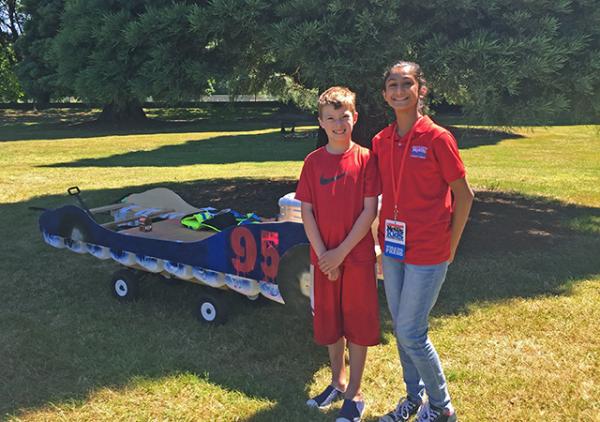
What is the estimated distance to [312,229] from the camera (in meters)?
3.05

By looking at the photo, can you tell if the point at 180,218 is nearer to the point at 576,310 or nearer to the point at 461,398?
the point at 461,398

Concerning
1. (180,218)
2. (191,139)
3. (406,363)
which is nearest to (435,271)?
(406,363)

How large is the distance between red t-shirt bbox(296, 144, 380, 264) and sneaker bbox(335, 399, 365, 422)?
0.80m

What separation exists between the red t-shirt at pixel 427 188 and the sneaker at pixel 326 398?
3.42 feet

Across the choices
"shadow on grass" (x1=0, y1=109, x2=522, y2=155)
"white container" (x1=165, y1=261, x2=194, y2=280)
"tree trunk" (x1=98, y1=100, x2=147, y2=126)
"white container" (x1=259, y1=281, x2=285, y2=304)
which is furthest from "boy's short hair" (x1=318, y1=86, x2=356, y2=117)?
"tree trunk" (x1=98, y1=100, x2=147, y2=126)

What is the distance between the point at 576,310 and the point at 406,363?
Answer: 2.27 m

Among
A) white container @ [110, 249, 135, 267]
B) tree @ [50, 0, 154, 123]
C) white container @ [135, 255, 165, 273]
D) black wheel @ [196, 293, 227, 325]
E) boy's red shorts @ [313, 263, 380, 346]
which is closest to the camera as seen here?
boy's red shorts @ [313, 263, 380, 346]

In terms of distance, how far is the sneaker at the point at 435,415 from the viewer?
2.99 metres

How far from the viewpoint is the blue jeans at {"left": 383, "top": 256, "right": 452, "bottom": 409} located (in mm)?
2781

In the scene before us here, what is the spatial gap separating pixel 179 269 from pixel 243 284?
2.14 feet

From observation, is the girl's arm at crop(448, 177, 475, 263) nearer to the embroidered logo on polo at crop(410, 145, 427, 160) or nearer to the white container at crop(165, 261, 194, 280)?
the embroidered logo on polo at crop(410, 145, 427, 160)

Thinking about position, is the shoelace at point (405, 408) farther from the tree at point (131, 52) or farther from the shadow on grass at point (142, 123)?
the shadow on grass at point (142, 123)

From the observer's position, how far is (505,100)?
6.45 metres

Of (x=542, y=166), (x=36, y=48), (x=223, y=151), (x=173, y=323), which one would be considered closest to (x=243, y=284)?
(x=173, y=323)
